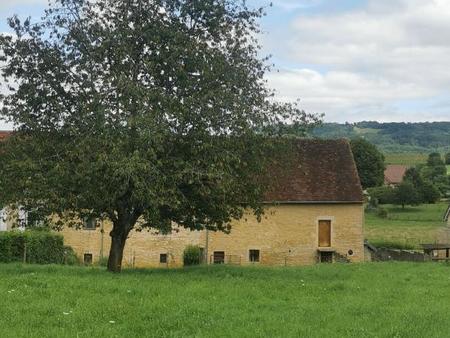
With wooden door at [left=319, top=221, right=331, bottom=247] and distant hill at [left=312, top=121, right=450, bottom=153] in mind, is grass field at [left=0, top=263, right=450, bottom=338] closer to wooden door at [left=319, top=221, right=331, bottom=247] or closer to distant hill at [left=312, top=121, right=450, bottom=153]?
wooden door at [left=319, top=221, right=331, bottom=247]

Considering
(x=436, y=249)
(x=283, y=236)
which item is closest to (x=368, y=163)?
(x=283, y=236)

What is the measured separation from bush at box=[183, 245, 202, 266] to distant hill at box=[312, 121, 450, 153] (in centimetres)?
11950

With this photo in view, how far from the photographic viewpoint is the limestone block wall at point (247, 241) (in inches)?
1571

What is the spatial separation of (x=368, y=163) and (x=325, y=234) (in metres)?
49.8

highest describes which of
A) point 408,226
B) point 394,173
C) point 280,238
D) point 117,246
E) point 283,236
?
point 394,173

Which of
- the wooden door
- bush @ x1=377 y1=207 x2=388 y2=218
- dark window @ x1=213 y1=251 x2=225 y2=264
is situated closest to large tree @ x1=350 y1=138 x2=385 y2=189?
bush @ x1=377 y1=207 x2=388 y2=218

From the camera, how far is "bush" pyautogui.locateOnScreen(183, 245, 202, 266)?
38812 millimetres

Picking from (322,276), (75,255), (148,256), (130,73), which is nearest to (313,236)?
(148,256)

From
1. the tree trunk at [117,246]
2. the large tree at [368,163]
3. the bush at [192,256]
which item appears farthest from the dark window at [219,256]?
the large tree at [368,163]

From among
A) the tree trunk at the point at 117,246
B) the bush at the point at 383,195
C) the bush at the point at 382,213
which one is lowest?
the tree trunk at the point at 117,246

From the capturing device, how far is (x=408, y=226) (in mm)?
65812

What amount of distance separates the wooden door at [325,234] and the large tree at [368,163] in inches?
1905

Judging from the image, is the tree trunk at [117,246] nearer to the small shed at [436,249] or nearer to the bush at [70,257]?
the bush at [70,257]

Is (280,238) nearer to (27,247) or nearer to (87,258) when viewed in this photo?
(87,258)
